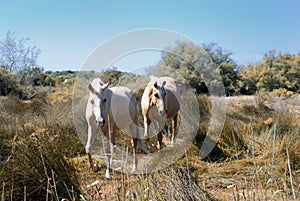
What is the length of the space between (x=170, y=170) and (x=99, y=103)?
140cm

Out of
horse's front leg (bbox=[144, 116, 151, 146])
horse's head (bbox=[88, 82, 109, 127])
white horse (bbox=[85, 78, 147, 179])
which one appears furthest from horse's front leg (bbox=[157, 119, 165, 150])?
horse's head (bbox=[88, 82, 109, 127])

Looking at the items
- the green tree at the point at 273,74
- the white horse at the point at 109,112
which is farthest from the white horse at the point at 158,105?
the green tree at the point at 273,74

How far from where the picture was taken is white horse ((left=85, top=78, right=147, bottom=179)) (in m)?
3.46

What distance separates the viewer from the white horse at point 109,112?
346 cm

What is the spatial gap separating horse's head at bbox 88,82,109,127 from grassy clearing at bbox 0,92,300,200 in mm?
585

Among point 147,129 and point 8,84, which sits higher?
point 8,84

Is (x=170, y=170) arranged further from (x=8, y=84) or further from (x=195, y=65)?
(x=8, y=84)

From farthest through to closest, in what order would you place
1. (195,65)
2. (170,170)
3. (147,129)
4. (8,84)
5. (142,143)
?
(8,84) → (195,65) → (147,129) → (142,143) → (170,170)

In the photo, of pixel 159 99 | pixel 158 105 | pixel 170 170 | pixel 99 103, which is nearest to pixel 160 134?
pixel 158 105

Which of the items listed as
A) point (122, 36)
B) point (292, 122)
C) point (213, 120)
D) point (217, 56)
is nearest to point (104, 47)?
point (122, 36)

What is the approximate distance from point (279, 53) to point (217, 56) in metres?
15.5

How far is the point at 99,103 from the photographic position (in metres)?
3.43

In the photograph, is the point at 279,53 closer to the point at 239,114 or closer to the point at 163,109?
the point at 239,114

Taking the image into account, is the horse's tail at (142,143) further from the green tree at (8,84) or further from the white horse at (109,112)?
the green tree at (8,84)
